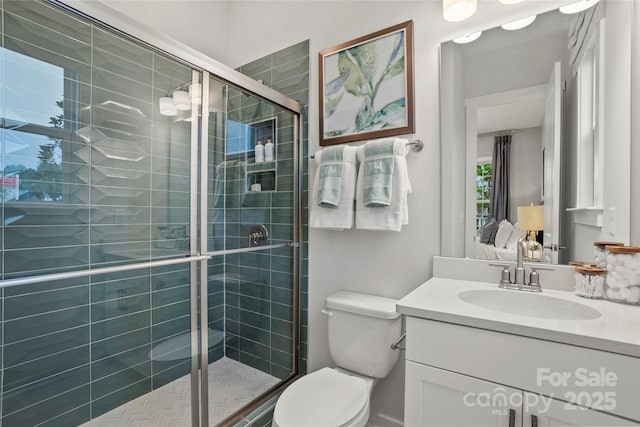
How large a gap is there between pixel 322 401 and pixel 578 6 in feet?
6.12

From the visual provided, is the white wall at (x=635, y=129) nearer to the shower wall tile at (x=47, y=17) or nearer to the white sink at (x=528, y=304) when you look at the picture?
the white sink at (x=528, y=304)

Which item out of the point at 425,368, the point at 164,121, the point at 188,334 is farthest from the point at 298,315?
the point at 164,121

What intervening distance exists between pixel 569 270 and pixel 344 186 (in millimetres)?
1001

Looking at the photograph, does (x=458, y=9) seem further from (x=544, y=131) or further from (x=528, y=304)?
(x=528, y=304)

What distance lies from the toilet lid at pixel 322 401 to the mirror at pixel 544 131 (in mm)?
738

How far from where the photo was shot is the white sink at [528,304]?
1.04 m

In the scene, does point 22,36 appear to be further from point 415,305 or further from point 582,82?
point 582,82

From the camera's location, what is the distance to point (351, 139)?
5.53 feet

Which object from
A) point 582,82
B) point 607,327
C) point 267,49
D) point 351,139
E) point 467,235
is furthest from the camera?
point 267,49

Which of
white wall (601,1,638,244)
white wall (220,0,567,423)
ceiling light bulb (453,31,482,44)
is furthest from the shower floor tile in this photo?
ceiling light bulb (453,31,482,44)

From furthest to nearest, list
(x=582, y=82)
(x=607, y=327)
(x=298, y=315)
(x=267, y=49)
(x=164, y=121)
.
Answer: (x=267, y=49)
(x=298, y=315)
(x=164, y=121)
(x=582, y=82)
(x=607, y=327)

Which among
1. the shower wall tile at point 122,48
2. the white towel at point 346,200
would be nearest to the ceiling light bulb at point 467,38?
the white towel at point 346,200

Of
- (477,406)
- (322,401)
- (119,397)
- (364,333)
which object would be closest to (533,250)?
(477,406)

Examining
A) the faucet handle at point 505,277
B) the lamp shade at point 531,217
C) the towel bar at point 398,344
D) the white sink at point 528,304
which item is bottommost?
the towel bar at point 398,344
